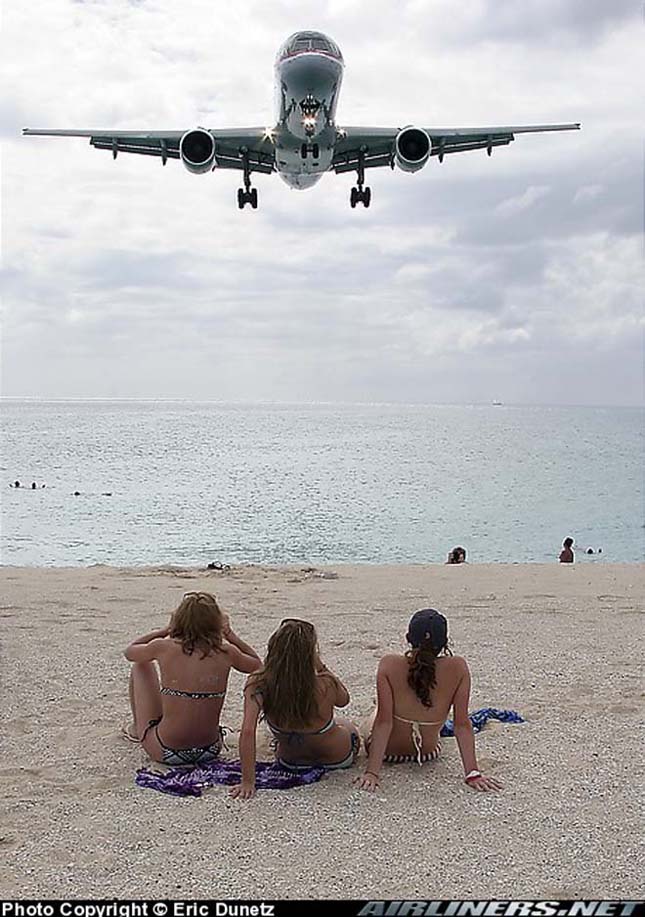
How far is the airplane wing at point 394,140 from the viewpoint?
72.6 ft

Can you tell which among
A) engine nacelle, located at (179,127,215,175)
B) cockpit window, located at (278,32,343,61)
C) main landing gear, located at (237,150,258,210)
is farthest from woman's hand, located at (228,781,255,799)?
main landing gear, located at (237,150,258,210)

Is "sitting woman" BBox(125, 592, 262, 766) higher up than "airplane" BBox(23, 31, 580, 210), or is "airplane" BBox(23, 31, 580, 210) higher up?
"airplane" BBox(23, 31, 580, 210)

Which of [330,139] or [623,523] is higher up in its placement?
[330,139]

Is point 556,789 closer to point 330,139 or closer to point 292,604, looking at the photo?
point 292,604

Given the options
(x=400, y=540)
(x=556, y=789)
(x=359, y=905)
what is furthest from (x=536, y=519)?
(x=359, y=905)

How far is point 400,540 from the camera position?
4134 cm

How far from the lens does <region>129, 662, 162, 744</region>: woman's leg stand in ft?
19.1

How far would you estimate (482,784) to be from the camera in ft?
17.8

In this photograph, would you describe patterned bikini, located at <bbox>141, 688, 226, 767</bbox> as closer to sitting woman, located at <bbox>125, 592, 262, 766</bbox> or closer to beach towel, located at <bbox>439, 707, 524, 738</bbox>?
sitting woman, located at <bbox>125, 592, 262, 766</bbox>

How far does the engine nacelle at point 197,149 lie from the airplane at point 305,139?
0.07 ft

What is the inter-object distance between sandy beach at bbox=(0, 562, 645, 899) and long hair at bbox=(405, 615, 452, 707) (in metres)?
0.58

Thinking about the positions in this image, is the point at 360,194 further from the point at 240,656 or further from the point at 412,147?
the point at 240,656

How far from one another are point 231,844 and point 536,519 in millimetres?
48729

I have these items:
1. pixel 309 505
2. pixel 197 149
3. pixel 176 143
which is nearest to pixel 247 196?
pixel 176 143
